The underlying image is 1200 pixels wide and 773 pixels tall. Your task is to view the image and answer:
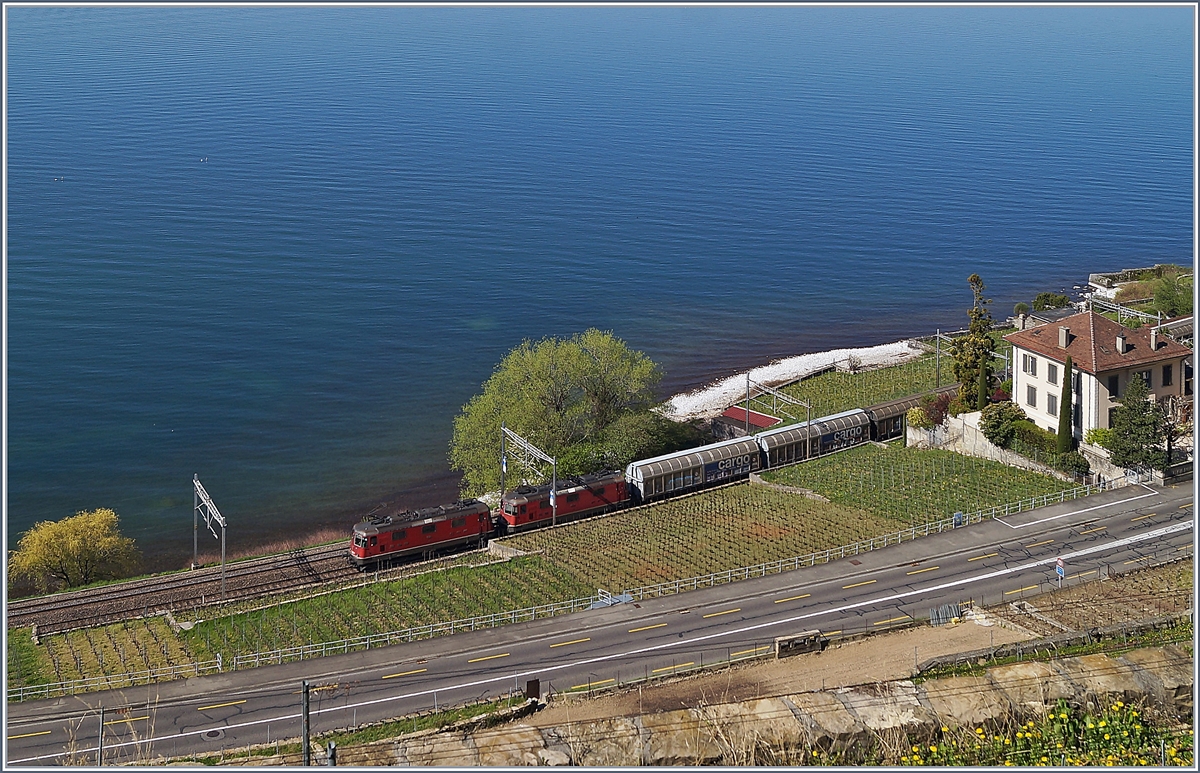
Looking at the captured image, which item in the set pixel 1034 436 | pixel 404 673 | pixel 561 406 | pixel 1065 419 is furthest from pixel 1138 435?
pixel 404 673

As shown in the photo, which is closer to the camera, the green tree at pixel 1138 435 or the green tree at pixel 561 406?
the green tree at pixel 1138 435

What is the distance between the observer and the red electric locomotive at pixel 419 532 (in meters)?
77.3

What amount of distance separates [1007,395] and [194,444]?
65.8 metres

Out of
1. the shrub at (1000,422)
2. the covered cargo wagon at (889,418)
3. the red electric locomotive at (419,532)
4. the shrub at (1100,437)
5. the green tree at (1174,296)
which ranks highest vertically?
the green tree at (1174,296)

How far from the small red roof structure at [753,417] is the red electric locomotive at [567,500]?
22409 mm

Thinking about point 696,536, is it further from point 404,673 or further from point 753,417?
point 753,417

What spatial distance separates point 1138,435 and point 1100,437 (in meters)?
4.19

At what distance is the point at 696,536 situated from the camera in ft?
253

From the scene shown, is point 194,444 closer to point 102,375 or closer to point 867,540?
point 102,375

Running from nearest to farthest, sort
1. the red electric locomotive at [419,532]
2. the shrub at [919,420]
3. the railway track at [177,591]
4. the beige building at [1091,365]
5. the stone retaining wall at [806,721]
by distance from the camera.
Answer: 1. the stone retaining wall at [806,721]
2. the railway track at [177,591]
3. the red electric locomotive at [419,532]
4. the beige building at [1091,365]
5. the shrub at [919,420]

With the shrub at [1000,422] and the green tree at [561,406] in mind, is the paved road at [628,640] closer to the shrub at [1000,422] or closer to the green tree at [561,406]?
the shrub at [1000,422]

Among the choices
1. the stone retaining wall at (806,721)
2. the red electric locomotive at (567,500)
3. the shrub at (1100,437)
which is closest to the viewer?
the stone retaining wall at (806,721)

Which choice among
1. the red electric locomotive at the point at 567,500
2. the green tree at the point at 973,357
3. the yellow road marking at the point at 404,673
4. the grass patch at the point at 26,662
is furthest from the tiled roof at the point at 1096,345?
the grass patch at the point at 26,662

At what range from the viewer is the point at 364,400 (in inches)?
4660
